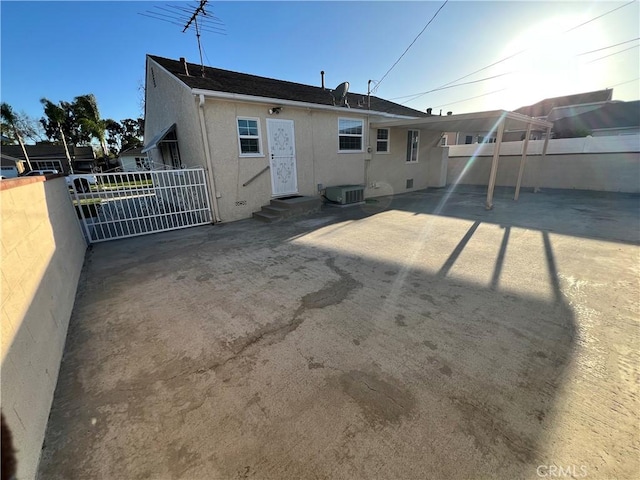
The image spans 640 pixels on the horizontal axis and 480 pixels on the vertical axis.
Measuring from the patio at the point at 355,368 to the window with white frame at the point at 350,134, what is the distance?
6.39 metres

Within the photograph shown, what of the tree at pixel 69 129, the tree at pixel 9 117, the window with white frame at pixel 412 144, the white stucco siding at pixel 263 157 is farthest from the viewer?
the tree at pixel 69 129

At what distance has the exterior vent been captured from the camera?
28.6ft

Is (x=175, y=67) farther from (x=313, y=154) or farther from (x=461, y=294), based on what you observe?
(x=461, y=294)

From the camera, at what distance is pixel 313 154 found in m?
8.57

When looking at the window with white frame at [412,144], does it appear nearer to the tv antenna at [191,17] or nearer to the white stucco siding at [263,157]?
the white stucco siding at [263,157]

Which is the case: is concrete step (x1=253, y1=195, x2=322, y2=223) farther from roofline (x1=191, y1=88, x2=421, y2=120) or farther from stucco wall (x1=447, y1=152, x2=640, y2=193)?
stucco wall (x1=447, y1=152, x2=640, y2=193)

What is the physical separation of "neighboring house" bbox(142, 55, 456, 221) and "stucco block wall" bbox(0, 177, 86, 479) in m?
4.14

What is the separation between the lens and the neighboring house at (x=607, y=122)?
1602cm

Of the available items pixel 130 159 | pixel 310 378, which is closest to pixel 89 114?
pixel 130 159

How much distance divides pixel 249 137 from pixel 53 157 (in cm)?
4041

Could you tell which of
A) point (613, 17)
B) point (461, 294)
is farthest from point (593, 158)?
point (461, 294)

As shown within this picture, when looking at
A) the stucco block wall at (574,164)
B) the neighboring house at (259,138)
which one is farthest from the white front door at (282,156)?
the stucco block wall at (574,164)

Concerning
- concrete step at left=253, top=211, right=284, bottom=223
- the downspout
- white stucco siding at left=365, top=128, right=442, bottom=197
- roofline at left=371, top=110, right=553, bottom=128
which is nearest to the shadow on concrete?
concrete step at left=253, top=211, right=284, bottom=223

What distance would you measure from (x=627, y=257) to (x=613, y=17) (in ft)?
36.2
